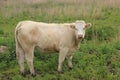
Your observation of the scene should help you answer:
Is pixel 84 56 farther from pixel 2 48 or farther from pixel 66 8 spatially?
pixel 66 8

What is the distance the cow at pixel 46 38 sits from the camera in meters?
7.90

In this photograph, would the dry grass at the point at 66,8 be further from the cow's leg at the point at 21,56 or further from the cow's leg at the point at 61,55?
the cow's leg at the point at 21,56

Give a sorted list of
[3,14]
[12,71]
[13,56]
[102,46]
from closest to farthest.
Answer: [12,71]
[13,56]
[102,46]
[3,14]

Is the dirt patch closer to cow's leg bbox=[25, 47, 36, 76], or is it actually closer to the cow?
the cow

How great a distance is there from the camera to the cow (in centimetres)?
790

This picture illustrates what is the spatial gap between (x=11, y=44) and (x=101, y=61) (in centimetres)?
308

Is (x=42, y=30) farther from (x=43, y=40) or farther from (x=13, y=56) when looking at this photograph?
(x=13, y=56)

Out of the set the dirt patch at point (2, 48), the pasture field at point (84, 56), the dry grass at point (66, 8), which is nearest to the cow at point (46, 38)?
the pasture field at point (84, 56)

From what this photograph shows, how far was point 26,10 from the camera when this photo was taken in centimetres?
1738

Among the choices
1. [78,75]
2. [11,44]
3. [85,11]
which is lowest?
[78,75]

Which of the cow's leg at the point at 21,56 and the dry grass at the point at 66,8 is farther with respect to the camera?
the dry grass at the point at 66,8

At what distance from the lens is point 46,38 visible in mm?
8094

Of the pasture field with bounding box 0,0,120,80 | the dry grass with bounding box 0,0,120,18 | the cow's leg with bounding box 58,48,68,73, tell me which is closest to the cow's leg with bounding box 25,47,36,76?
the pasture field with bounding box 0,0,120,80

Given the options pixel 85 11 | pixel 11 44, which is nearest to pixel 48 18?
pixel 85 11
